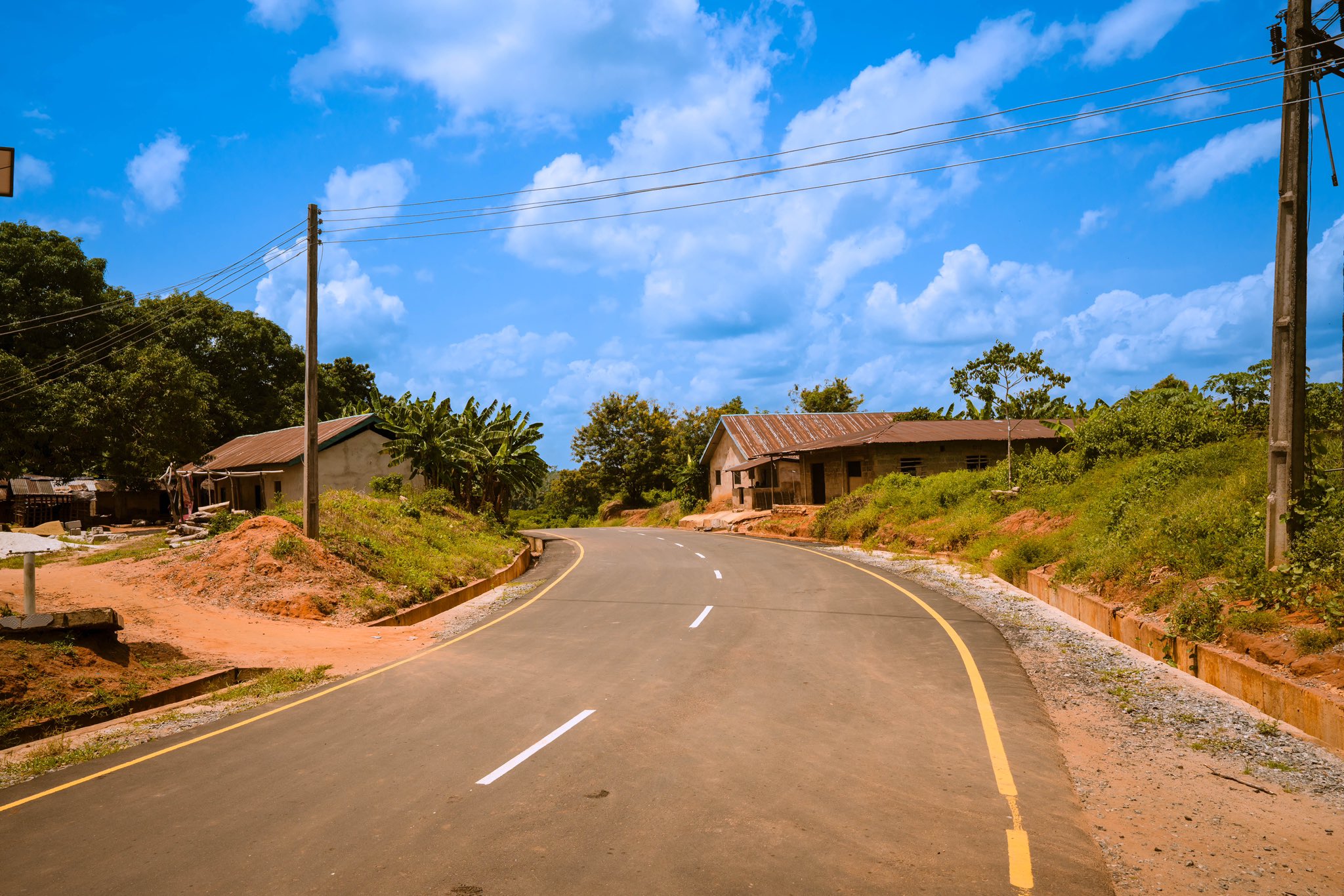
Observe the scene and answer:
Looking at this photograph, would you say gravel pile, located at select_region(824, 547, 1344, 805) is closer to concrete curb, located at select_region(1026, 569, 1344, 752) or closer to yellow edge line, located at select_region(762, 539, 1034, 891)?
concrete curb, located at select_region(1026, 569, 1344, 752)

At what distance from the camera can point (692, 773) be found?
19.9 feet

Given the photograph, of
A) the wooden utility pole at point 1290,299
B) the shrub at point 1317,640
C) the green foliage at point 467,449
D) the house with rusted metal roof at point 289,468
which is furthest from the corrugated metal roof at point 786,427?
the shrub at point 1317,640

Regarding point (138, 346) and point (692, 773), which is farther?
point (138, 346)

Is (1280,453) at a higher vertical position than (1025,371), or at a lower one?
lower

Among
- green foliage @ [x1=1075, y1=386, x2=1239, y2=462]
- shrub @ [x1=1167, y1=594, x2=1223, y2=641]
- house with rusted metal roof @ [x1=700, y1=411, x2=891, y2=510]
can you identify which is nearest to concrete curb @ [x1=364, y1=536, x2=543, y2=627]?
shrub @ [x1=1167, y1=594, x2=1223, y2=641]

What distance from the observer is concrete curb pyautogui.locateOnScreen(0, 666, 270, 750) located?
8.07 meters

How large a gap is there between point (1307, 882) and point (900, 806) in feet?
7.07

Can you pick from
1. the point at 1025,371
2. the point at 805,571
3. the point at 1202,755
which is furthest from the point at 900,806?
the point at 1025,371

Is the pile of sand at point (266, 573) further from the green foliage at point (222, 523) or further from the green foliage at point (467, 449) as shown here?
the green foliage at point (467, 449)

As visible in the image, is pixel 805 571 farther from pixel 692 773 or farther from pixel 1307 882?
pixel 1307 882

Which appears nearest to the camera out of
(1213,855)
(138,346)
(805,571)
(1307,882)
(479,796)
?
(1307,882)

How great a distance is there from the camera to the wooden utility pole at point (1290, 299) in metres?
9.86

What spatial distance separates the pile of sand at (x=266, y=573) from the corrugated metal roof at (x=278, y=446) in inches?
570

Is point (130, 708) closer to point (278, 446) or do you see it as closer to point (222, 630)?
point (222, 630)
